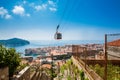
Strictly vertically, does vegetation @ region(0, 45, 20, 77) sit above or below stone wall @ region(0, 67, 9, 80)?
above

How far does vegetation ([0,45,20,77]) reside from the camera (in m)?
7.87

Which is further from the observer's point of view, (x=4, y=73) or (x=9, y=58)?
(x=9, y=58)

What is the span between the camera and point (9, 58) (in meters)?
8.44

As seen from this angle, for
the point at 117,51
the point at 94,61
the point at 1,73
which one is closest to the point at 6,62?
the point at 1,73

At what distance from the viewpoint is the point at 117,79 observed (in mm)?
7008

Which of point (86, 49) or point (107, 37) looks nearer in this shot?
point (107, 37)


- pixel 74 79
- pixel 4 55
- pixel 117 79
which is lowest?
pixel 74 79

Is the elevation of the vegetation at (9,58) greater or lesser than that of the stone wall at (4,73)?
greater

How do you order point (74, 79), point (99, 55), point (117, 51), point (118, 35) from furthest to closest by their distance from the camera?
point (99, 55) < point (117, 51) < point (74, 79) < point (118, 35)

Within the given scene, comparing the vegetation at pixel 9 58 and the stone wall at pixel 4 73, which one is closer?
the stone wall at pixel 4 73

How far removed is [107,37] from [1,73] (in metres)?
3.82

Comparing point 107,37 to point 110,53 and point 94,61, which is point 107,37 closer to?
point 94,61

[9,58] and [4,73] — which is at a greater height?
[9,58]

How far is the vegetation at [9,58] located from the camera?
7870 mm
